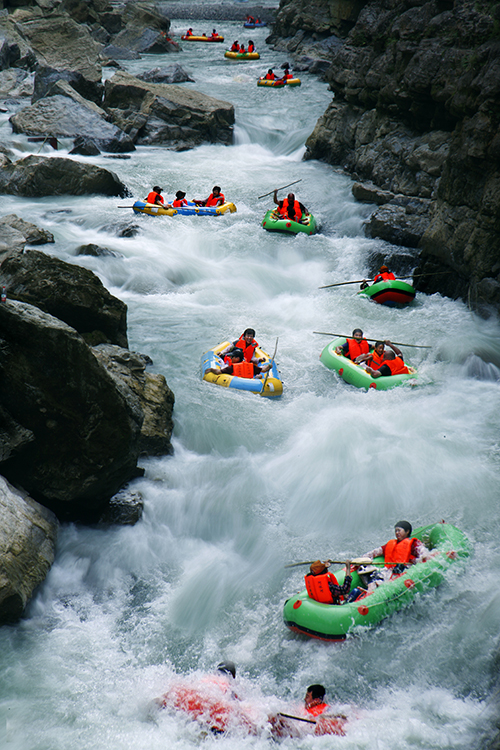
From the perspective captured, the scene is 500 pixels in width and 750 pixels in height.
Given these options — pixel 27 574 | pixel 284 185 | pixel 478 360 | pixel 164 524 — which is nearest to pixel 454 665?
pixel 164 524

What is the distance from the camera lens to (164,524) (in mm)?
7199

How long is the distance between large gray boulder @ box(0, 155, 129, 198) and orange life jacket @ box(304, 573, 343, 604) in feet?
44.6

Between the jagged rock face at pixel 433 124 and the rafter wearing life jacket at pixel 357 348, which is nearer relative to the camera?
the rafter wearing life jacket at pixel 357 348

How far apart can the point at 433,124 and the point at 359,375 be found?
8.98 metres

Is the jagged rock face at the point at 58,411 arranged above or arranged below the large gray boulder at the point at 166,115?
above

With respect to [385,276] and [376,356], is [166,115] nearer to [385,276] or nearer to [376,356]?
[385,276]

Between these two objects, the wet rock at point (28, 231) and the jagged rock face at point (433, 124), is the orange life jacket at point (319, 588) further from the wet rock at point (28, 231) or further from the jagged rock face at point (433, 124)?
the wet rock at point (28, 231)

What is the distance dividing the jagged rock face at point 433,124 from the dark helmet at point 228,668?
855 centimetres

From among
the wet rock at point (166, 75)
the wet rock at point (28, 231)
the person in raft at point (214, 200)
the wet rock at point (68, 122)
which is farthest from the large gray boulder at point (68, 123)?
the wet rock at point (28, 231)

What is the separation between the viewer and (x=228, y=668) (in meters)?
5.48

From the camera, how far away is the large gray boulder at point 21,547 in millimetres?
5375

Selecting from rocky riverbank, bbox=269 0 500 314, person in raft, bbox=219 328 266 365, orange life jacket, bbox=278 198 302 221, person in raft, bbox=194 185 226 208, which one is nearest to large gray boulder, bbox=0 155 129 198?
person in raft, bbox=194 185 226 208

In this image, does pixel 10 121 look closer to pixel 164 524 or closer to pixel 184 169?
pixel 184 169

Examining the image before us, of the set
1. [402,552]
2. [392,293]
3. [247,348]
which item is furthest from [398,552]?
[392,293]
